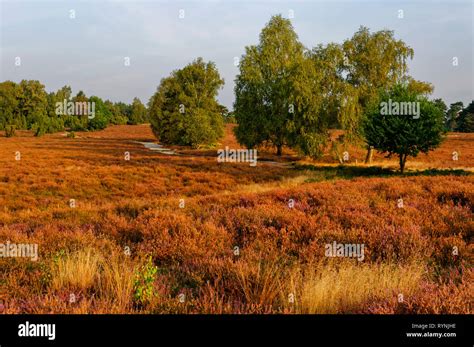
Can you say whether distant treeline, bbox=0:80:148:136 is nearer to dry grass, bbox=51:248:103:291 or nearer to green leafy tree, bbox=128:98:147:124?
green leafy tree, bbox=128:98:147:124

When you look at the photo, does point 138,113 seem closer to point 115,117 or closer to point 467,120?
point 115,117

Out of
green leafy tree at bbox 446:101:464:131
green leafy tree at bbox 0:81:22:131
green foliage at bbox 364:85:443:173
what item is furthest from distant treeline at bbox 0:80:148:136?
green leafy tree at bbox 446:101:464:131

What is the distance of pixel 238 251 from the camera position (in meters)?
6.40

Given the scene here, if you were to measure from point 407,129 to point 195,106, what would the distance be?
32.8m

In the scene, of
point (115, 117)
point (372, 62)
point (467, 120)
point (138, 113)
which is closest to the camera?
point (372, 62)

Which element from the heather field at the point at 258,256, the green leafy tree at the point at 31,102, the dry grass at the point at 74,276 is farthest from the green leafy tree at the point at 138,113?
→ the dry grass at the point at 74,276

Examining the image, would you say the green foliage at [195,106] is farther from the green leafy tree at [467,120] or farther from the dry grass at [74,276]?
the green leafy tree at [467,120]

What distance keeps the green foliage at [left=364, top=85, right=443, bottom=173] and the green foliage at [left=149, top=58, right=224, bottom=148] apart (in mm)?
27796

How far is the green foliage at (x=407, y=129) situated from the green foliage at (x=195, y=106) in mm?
27796

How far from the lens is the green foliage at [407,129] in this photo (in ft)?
93.5

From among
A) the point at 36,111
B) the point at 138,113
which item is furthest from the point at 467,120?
the point at 138,113

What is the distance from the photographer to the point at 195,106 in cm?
5416
